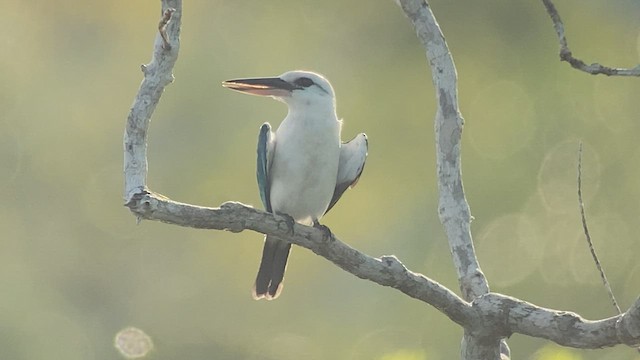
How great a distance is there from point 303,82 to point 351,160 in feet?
1.49

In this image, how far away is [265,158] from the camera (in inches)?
211

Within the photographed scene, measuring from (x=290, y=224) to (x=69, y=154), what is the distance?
31.3ft

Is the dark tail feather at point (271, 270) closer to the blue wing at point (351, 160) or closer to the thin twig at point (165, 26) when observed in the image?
the blue wing at point (351, 160)

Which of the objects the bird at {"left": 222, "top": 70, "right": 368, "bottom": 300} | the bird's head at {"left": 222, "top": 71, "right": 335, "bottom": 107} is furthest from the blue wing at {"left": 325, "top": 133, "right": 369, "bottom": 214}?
the bird's head at {"left": 222, "top": 71, "right": 335, "bottom": 107}

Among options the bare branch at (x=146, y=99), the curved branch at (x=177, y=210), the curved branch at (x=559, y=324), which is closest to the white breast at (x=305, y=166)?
the curved branch at (x=177, y=210)

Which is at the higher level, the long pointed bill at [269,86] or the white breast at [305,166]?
the long pointed bill at [269,86]

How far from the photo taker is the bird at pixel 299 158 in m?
5.25

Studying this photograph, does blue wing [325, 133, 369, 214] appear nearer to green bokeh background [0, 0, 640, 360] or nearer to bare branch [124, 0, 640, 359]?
bare branch [124, 0, 640, 359]

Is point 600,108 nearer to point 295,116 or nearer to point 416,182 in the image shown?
point 416,182

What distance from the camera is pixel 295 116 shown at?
17.6 feet

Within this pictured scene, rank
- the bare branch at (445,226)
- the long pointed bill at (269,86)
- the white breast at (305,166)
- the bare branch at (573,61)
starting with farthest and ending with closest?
the long pointed bill at (269,86) < the white breast at (305,166) < the bare branch at (445,226) < the bare branch at (573,61)

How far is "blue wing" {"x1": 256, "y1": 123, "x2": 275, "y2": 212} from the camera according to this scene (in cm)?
532

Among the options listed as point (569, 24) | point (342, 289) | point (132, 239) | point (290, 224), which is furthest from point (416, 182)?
point (290, 224)

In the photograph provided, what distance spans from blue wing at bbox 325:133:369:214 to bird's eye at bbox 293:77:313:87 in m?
0.34
